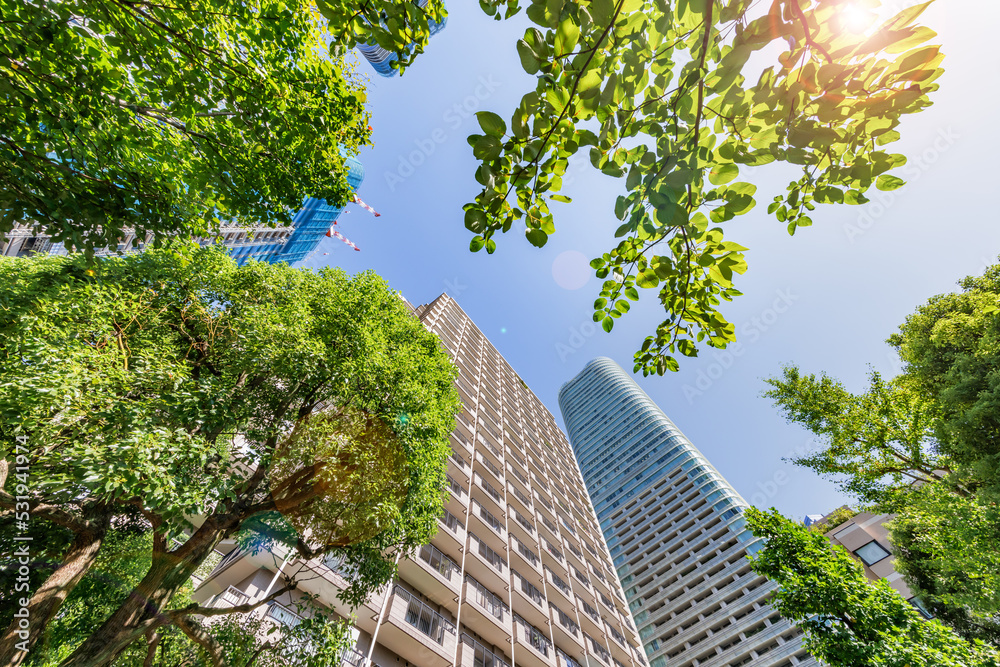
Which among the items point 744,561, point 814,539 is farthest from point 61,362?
point 744,561

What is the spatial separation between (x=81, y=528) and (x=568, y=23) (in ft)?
25.1

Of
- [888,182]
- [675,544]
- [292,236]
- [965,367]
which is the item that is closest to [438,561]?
[888,182]

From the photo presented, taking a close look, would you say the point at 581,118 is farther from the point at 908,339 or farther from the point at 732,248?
the point at 908,339

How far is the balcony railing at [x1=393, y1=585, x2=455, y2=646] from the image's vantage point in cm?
1069

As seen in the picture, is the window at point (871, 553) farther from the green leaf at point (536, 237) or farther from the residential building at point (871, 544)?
the green leaf at point (536, 237)

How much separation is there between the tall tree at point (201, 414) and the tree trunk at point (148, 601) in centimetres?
2

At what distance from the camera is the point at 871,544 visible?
24.0 metres

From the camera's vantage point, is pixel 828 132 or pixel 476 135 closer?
pixel 828 132

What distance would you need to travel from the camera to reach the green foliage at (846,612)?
20.9 feet

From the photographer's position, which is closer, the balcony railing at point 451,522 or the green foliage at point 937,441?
the green foliage at point 937,441

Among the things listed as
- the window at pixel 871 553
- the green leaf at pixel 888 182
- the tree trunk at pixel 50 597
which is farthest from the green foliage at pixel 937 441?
the window at pixel 871 553

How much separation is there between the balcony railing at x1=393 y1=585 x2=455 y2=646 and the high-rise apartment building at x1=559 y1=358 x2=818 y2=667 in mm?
31824

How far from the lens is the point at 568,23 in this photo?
1.49 meters

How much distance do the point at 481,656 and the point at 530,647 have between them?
2.32 meters
